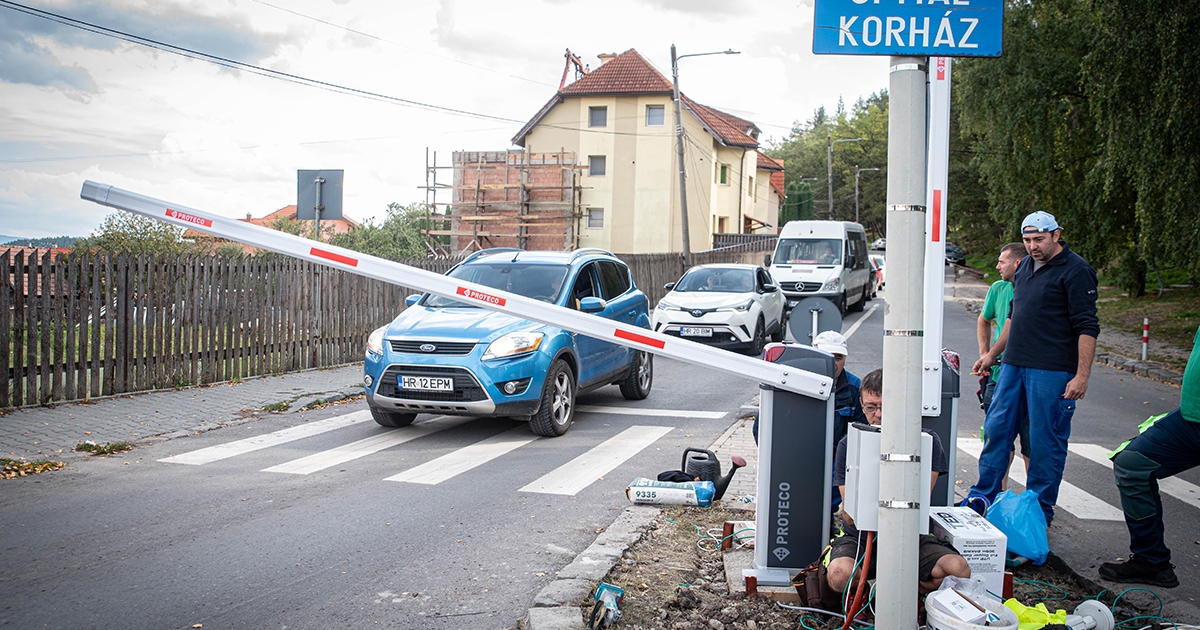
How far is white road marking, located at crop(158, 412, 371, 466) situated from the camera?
25.5 feet

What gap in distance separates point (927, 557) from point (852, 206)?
9842cm

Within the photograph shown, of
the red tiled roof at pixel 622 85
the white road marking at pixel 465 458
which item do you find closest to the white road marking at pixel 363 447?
the white road marking at pixel 465 458

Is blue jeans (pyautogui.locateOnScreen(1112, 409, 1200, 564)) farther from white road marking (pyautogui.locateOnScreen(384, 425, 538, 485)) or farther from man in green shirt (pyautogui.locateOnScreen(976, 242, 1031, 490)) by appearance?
white road marking (pyautogui.locateOnScreen(384, 425, 538, 485))

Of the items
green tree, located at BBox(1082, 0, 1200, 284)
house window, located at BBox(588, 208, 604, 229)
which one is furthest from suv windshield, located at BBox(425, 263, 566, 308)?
house window, located at BBox(588, 208, 604, 229)

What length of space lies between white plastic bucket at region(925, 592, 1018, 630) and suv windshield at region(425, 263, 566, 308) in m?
6.62

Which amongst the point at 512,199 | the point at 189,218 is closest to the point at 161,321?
the point at 189,218

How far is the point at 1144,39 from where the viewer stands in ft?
49.9

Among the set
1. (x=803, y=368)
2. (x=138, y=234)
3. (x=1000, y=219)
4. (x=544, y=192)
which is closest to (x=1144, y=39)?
(x=1000, y=219)

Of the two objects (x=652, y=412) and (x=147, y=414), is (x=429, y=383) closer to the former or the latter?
(x=652, y=412)

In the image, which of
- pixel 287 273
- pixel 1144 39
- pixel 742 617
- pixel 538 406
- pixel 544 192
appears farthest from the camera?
pixel 544 192

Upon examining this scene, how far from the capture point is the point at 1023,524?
4.74 meters

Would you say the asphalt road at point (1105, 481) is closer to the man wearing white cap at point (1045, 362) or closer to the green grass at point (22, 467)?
the man wearing white cap at point (1045, 362)

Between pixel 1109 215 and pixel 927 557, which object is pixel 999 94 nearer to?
pixel 1109 215

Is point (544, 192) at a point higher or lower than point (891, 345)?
higher
